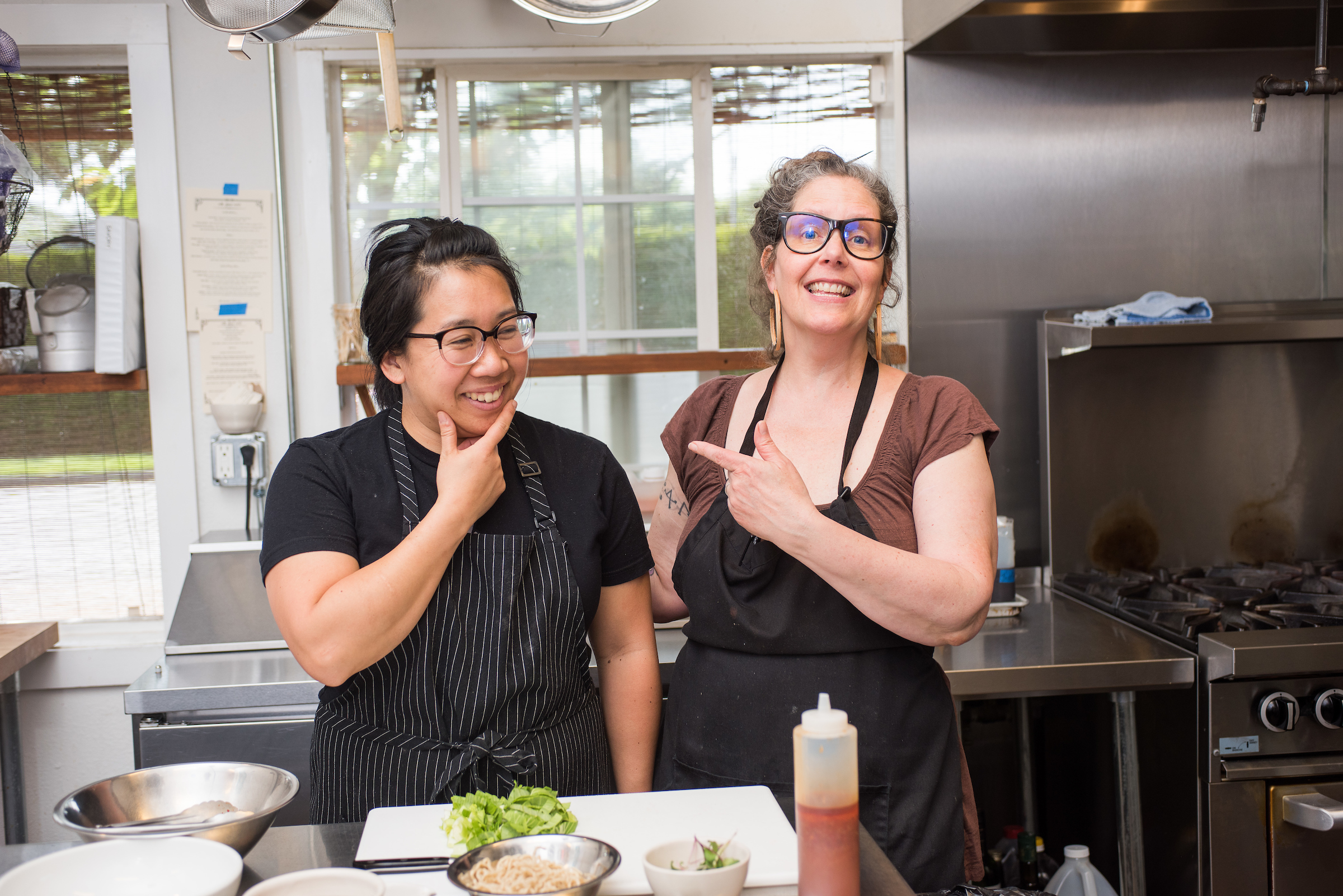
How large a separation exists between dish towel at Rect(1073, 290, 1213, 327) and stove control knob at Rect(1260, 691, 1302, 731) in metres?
0.95

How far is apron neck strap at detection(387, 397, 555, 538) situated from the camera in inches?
59.2

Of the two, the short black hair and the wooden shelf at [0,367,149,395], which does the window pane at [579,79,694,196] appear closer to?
the wooden shelf at [0,367,149,395]

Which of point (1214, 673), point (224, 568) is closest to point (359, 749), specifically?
point (224, 568)

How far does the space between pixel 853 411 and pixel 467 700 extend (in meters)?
0.73

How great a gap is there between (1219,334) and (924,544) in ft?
4.74

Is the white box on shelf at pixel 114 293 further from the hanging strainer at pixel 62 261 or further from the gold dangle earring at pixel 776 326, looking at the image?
the gold dangle earring at pixel 776 326

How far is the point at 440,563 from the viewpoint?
136cm

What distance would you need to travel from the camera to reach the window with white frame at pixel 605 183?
2.94m

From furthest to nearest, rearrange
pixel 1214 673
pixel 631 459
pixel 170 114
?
1. pixel 631 459
2. pixel 170 114
3. pixel 1214 673

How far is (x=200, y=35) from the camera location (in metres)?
2.73

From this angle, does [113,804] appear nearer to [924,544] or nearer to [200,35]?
[924,544]

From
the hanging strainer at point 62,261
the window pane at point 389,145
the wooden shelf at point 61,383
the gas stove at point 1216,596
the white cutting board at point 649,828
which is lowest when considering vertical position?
the gas stove at point 1216,596

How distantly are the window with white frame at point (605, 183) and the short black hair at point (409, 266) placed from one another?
1.42 m

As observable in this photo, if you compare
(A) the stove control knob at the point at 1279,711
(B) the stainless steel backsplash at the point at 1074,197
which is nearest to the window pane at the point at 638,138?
(B) the stainless steel backsplash at the point at 1074,197
